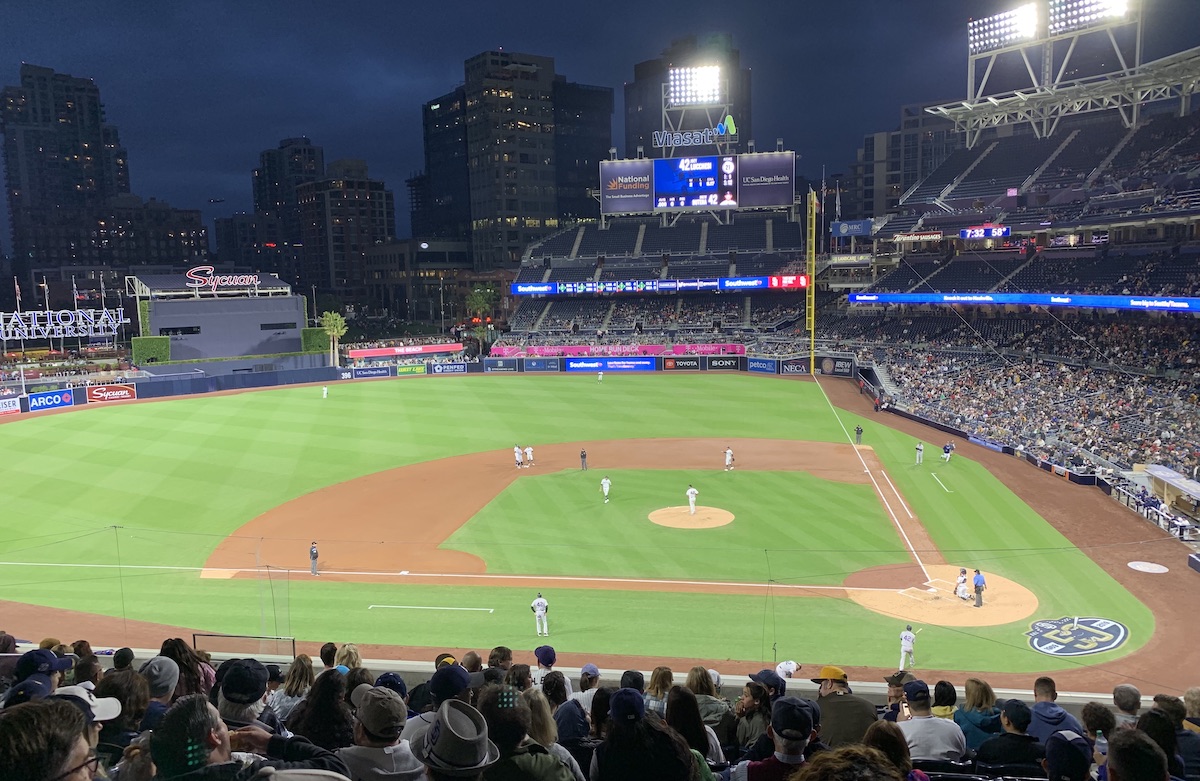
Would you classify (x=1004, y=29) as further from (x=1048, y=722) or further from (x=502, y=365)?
(x=1048, y=722)

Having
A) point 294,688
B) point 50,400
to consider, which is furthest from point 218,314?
point 294,688

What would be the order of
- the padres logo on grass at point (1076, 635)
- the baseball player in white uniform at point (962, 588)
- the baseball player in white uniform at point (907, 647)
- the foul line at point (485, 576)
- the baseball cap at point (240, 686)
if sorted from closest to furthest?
1. the baseball cap at point (240, 686)
2. the baseball player in white uniform at point (907, 647)
3. the padres logo on grass at point (1076, 635)
4. the baseball player in white uniform at point (962, 588)
5. the foul line at point (485, 576)

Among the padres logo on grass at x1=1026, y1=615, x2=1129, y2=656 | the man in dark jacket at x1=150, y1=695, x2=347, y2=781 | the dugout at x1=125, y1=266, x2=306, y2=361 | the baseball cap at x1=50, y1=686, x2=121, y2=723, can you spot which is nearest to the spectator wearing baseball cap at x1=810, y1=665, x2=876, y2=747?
the man in dark jacket at x1=150, y1=695, x2=347, y2=781

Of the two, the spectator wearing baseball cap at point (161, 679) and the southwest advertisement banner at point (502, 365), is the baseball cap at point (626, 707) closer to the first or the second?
the spectator wearing baseball cap at point (161, 679)

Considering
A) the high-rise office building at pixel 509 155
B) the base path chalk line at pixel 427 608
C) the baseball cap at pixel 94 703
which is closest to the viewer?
the baseball cap at pixel 94 703

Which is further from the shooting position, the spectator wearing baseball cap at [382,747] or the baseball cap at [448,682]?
the baseball cap at [448,682]

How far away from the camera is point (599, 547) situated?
2752cm

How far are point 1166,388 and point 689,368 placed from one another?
39.1 meters

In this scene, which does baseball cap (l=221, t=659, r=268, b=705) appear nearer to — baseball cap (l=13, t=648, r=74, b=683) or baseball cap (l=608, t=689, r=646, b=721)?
baseball cap (l=13, t=648, r=74, b=683)

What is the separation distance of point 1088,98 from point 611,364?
42.4m

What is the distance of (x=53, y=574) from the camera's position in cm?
2589

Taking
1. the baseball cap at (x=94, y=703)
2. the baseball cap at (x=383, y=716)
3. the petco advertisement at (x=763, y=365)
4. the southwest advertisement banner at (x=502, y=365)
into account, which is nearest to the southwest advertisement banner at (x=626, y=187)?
the southwest advertisement banner at (x=502, y=365)

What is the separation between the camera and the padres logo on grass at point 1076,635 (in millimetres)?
19641

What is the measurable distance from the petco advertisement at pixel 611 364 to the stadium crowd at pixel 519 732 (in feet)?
211
